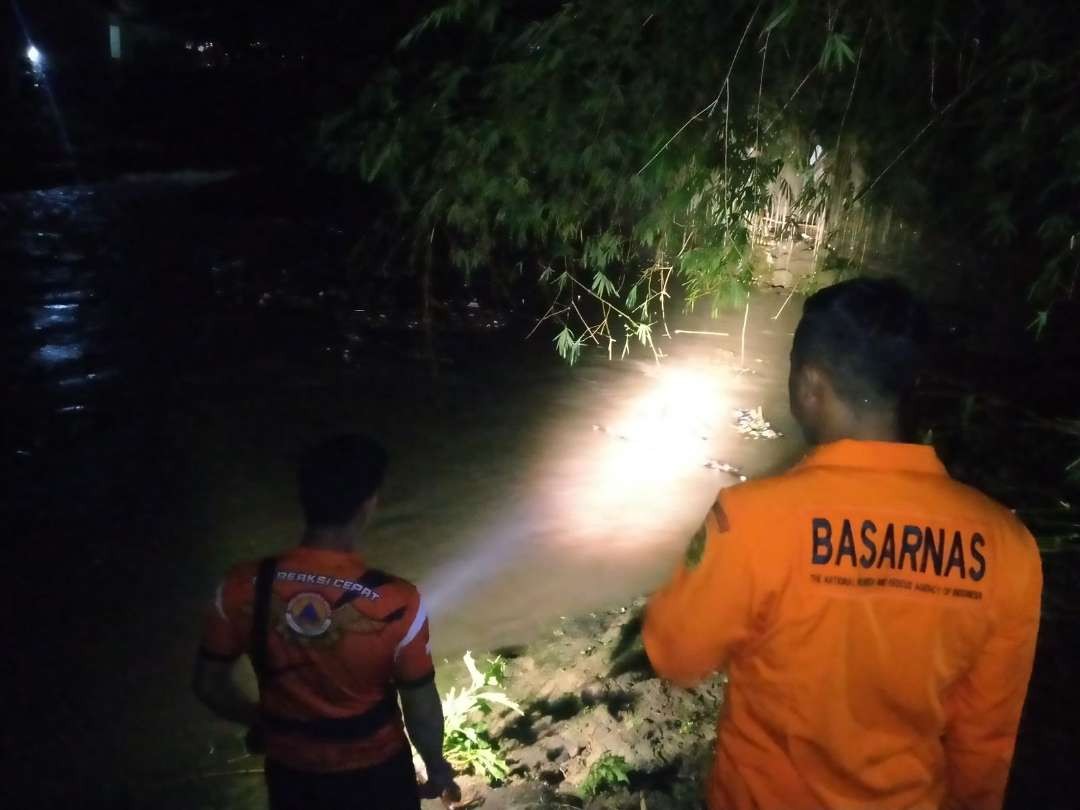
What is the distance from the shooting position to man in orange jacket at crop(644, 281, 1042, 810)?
1655mm

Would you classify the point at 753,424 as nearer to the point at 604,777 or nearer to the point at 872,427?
the point at 604,777

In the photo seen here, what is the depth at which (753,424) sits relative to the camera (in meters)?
10.4

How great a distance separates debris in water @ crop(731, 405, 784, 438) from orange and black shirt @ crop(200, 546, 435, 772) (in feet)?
26.6

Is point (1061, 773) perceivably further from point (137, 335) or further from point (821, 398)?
point (137, 335)

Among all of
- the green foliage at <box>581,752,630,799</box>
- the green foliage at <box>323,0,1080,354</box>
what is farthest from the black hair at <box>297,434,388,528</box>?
the green foliage at <box>323,0,1080,354</box>

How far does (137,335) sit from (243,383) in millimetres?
2908

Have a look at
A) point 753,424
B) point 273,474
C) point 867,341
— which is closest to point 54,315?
point 273,474

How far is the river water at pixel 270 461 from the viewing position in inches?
215

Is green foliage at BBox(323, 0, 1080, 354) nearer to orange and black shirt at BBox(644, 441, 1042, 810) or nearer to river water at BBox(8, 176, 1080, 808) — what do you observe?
river water at BBox(8, 176, 1080, 808)

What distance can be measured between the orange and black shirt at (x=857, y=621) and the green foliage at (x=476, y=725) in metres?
2.25

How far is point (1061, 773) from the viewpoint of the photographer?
3938mm

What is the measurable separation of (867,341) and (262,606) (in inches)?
60.9

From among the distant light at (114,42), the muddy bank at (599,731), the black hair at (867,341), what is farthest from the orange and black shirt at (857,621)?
the distant light at (114,42)

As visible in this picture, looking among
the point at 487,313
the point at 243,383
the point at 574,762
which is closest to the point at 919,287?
the point at 487,313
